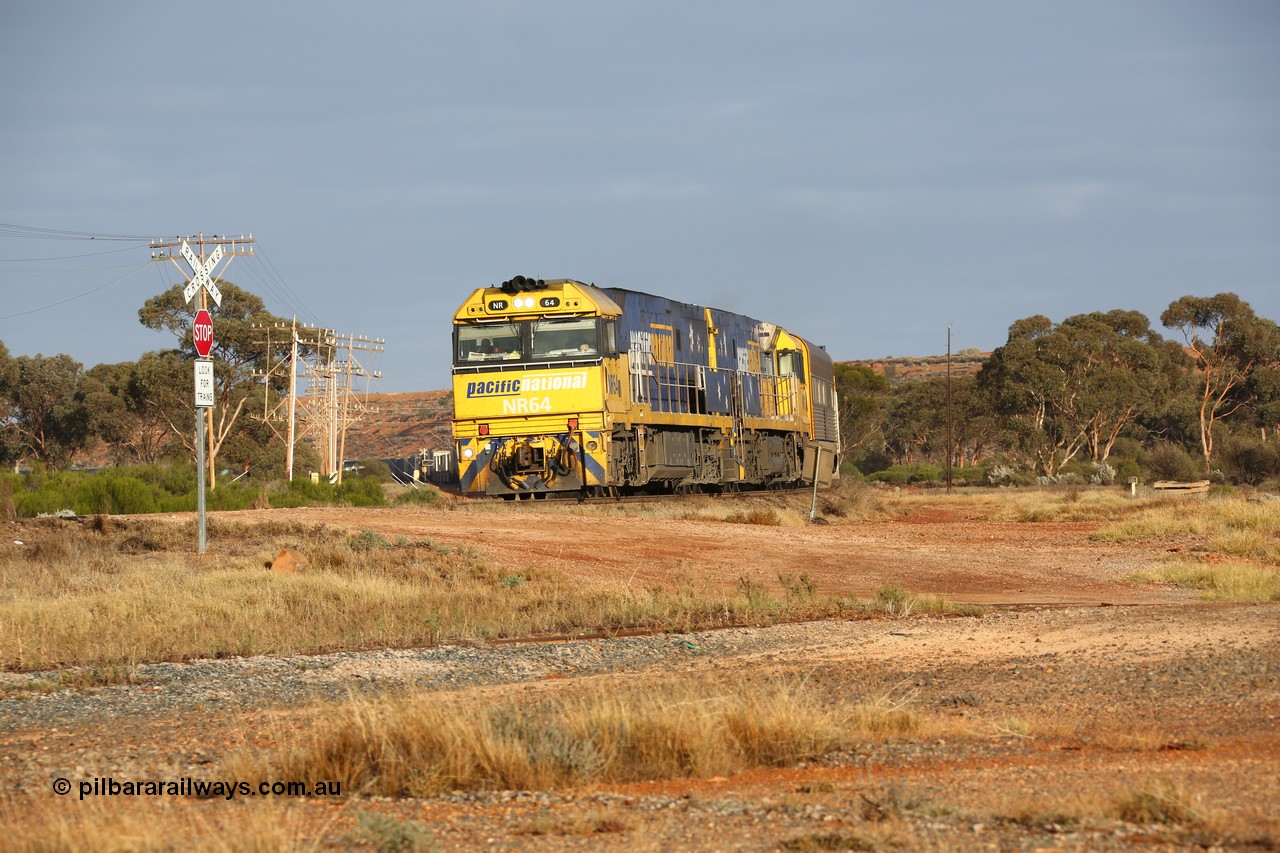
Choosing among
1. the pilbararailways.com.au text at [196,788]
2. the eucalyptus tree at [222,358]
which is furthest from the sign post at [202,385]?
Result: the eucalyptus tree at [222,358]

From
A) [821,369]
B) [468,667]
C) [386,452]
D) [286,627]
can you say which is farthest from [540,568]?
[386,452]

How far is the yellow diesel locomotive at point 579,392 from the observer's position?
24516mm

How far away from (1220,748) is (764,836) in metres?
2.77

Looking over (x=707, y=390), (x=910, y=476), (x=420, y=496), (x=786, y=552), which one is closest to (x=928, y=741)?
(x=786, y=552)

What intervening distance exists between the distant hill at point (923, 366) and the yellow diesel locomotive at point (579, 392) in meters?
90.6

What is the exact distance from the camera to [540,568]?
17.3 meters

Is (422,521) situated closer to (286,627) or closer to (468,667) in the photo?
(286,627)

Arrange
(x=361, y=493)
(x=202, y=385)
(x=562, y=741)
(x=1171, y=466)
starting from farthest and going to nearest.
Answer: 1. (x=1171, y=466)
2. (x=361, y=493)
3. (x=202, y=385)
4. (x=562, y=741)

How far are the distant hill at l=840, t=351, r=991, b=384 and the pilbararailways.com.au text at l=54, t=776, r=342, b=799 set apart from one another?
112772 millimetres

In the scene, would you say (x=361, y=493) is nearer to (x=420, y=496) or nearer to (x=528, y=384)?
(x=420, y=496)

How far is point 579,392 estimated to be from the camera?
2433cm

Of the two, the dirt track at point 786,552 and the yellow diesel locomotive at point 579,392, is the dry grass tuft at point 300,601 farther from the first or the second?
the yellow diesel locomotive at point 579,392

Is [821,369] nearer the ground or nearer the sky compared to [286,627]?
nearer the sky

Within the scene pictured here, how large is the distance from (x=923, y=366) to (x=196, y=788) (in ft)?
417
